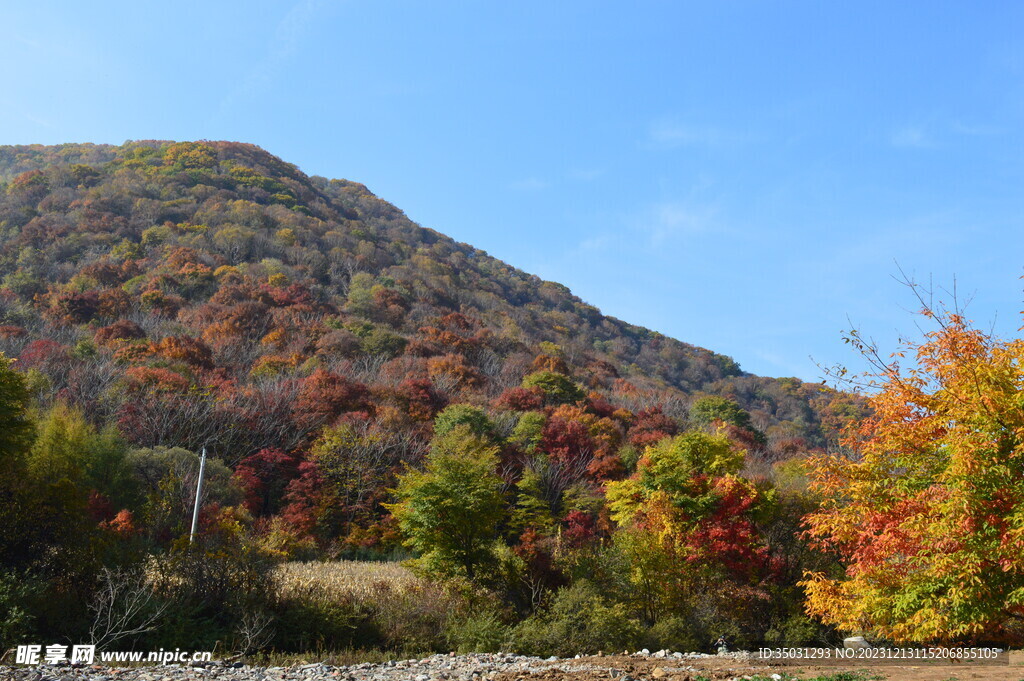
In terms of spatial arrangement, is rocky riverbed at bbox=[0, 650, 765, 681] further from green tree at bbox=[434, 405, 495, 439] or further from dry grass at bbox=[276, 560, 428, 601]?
green tree at bbox=[434, 405, 495, 439]

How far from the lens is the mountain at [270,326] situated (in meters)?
31.5

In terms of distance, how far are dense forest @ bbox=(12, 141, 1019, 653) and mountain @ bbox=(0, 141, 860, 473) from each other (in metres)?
0.24

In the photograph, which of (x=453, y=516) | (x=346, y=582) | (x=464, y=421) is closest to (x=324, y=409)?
(x=464, y=421)

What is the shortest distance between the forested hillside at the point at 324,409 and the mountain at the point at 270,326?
0.76 ft

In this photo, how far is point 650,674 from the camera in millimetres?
9109

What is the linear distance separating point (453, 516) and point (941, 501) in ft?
38.7

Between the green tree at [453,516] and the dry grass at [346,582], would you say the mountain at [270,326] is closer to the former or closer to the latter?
the green tree at [453,516]

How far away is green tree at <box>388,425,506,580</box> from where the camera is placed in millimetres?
17875

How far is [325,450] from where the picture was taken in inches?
1141

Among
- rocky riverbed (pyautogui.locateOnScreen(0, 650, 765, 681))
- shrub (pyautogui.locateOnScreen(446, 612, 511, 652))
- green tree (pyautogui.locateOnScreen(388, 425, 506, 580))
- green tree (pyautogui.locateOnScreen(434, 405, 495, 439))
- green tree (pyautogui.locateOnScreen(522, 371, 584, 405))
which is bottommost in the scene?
shrub (pyautogui.locateOnScreen(446, 612, 511, 652))

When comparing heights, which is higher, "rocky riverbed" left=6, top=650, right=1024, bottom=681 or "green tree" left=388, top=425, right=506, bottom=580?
"green tree" left=388, top=425, right=506, bottom=580

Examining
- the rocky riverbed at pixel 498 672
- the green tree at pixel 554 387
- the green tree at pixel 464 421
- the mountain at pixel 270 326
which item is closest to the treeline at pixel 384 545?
the green tree at pixel 464 421

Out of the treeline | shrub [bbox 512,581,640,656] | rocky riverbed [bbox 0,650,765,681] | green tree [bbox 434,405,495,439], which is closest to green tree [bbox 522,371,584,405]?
green tree [bbox 434,405,495,439]

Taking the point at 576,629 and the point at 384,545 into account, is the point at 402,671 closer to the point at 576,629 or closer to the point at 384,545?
the point at 576,629
